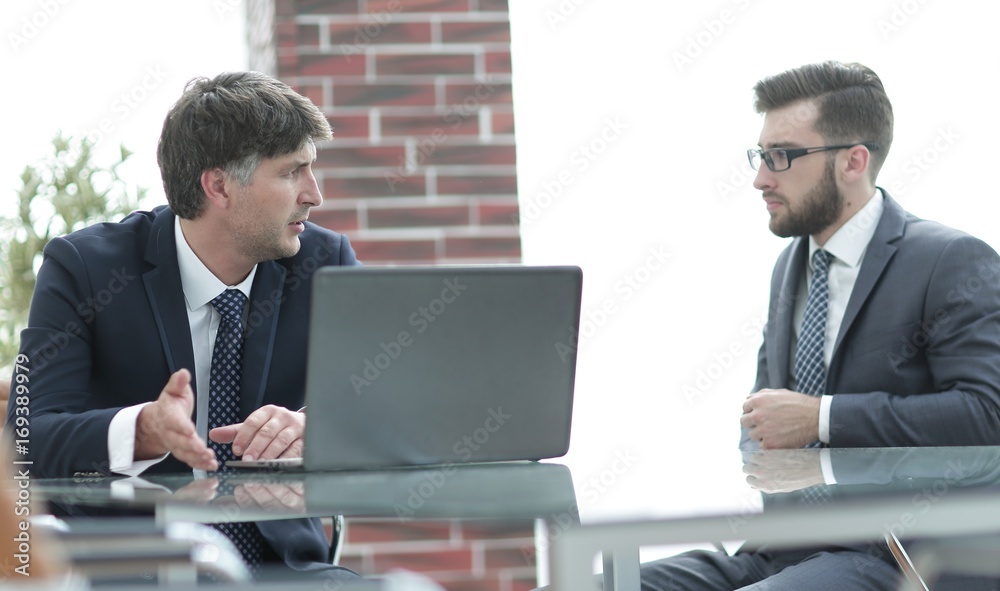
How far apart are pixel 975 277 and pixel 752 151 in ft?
2.07

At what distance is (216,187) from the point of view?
87.1 inches

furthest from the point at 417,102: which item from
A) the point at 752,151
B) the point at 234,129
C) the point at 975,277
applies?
the point at 975,277

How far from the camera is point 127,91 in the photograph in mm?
3207

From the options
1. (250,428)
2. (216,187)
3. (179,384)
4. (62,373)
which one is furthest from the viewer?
(216,187)

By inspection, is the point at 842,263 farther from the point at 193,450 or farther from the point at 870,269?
the point at 193,450

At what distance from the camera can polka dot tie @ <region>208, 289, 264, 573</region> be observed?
1.93 m

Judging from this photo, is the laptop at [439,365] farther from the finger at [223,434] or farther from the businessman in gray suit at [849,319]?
the businessman in gray suit at [849,319]

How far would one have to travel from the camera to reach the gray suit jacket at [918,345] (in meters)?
1.97

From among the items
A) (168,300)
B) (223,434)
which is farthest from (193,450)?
(168,300)

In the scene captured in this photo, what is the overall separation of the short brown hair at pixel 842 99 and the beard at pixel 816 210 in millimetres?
130

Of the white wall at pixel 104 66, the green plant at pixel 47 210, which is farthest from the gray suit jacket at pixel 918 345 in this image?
the white wall at pixel 104 66

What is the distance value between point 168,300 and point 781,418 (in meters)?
1.22

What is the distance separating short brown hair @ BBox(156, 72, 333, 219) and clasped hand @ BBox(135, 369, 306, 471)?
0.70 m

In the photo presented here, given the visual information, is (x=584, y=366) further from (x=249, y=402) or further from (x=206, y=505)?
(x=206, y=505)
